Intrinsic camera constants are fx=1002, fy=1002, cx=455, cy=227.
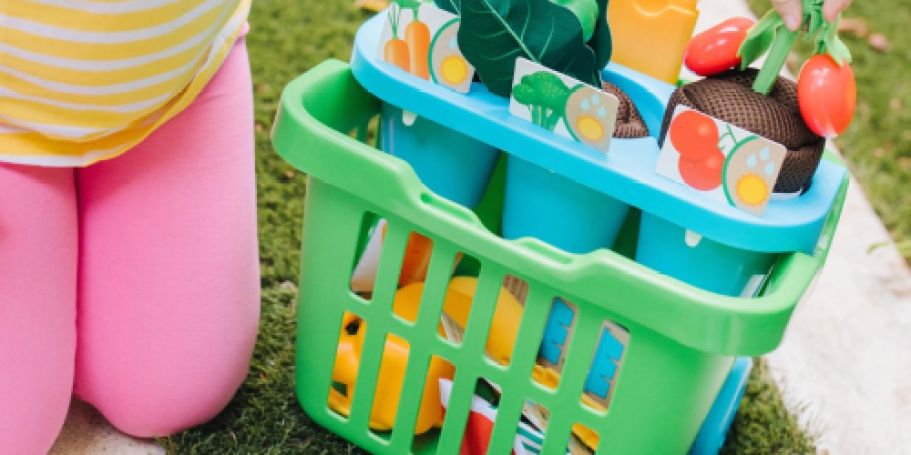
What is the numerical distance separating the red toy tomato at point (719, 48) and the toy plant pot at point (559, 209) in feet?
0.45

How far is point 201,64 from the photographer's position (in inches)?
31.0

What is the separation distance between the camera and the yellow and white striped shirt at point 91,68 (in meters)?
0.66

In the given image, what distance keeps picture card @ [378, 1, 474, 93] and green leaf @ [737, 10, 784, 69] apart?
228 millimetres

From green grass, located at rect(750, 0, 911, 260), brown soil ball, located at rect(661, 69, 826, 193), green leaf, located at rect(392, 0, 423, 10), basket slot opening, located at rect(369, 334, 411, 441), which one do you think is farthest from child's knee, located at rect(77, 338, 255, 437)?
green grass, located at rect(750, 0, 911, 260)

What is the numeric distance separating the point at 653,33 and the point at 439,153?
23 centimetres

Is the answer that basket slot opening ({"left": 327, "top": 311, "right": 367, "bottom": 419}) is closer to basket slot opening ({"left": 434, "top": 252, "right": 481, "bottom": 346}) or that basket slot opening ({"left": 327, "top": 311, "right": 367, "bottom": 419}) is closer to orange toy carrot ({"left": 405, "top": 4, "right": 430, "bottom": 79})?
basket slot opening ({"left": 434, "top": 252, "right": 481, "bottom": 346})

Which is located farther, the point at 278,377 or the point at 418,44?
the point at 278,377

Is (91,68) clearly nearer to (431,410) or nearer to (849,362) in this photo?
(431,410)

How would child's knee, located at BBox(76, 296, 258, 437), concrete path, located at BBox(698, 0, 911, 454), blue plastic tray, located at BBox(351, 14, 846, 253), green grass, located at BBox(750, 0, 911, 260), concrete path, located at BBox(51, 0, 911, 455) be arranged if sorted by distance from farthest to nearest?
1. green grass, located at BBox(750, 0, 911, 260)
2. concrete path, located at BBox(698, 0, 911, 454)
3. concrete path, located at BBox(51, 0, 911, 455)
4. child's knee, located at BBox(76, 296, 258, 437)
5. blue plastic tray, located at BBox(351, 14, 846, 253)

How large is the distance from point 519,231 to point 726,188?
0.71ft

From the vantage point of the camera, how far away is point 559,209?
88 centimetres

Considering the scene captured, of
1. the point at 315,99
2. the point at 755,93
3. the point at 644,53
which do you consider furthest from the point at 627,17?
the point at 315,99

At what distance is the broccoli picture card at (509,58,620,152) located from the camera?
0.79 meters

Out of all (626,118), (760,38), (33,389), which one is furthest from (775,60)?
(33,389)
